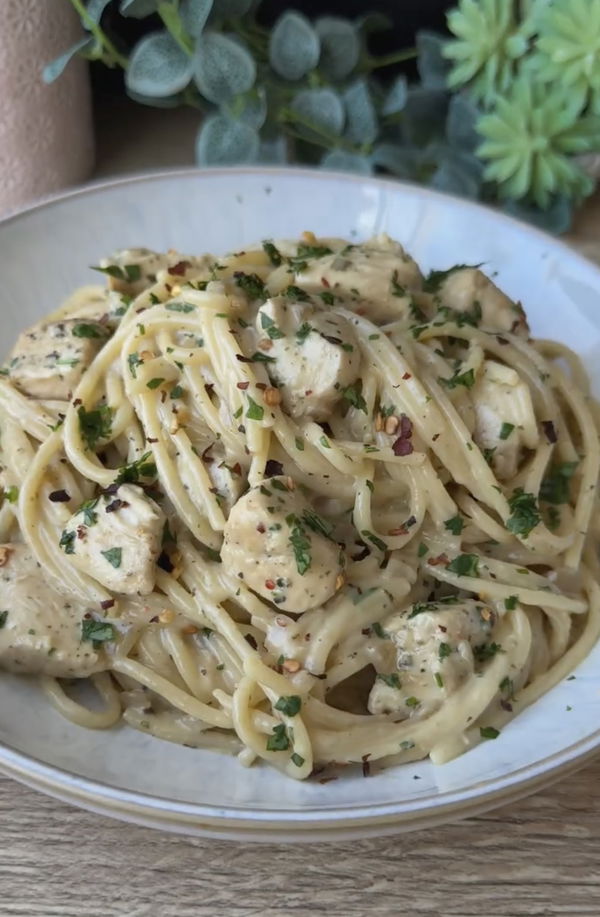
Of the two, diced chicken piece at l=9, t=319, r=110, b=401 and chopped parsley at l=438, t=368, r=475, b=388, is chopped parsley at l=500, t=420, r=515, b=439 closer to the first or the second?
chopped parsley at l=438, t=368, r=475, b=388

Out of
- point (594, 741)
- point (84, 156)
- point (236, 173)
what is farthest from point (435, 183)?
point (594, 741)

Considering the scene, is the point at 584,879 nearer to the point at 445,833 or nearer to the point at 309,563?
the point at 445,833

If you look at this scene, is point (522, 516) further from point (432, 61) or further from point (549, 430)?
point (432, 61)

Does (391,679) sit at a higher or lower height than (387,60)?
lower

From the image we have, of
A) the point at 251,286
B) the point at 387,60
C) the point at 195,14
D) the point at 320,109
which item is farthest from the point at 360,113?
the point at 251,286

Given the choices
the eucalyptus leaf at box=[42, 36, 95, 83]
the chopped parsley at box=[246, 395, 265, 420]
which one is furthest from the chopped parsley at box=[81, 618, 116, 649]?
the eucalyptus leaf at box=[42, 36, 95, 83]

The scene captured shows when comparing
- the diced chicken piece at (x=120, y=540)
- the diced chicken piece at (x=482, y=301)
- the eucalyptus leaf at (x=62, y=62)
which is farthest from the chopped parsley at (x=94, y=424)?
the eucalyptus leaf at (x=62, y=62)

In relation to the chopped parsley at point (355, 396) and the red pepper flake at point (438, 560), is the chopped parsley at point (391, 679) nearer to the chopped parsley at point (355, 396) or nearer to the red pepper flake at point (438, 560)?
the red pepper flake at point (438, 560)
